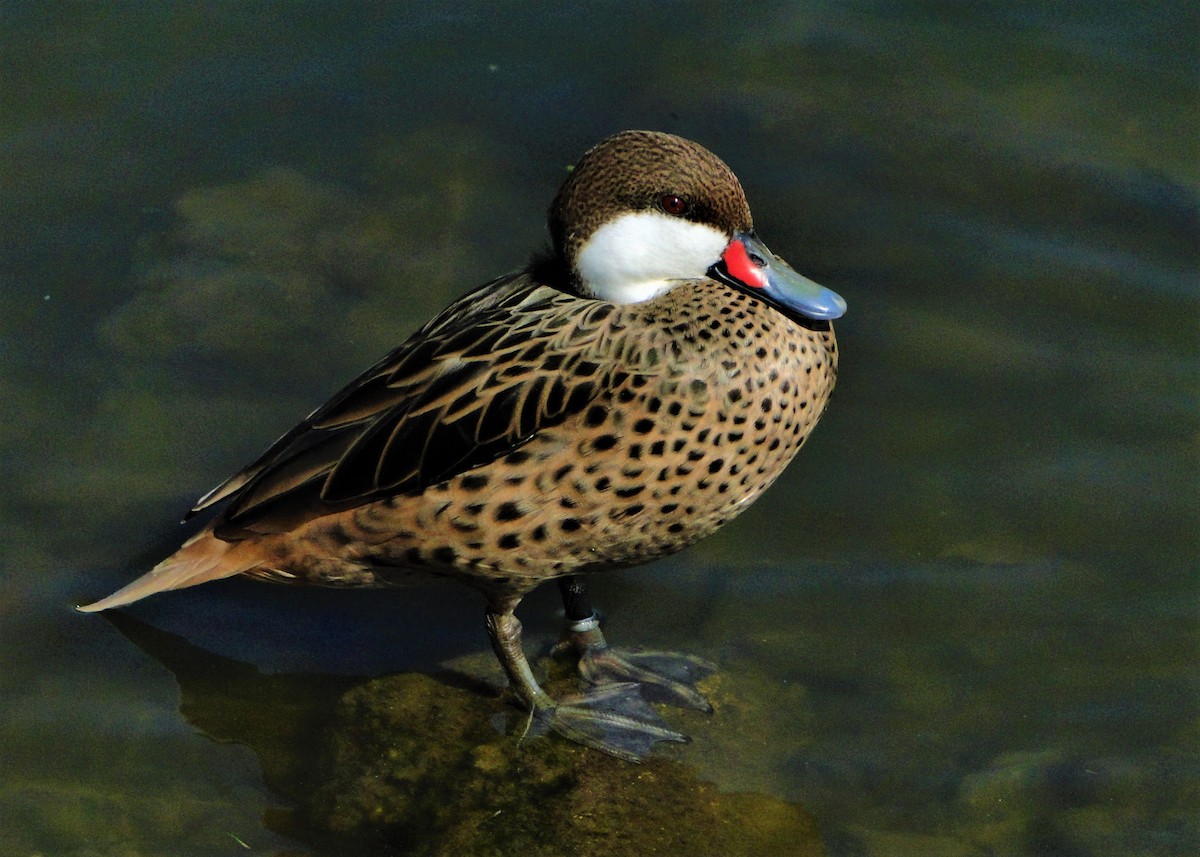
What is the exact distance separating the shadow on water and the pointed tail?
33cm

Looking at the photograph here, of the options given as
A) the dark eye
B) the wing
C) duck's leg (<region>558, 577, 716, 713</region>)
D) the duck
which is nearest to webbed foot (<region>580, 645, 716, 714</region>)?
duck's leg (<region>558, 577, 716, 713</region>)

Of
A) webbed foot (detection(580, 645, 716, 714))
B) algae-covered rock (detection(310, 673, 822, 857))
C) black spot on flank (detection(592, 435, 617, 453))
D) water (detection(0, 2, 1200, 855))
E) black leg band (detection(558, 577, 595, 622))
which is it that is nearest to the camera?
black spot on flank (detection(592, 435, 617, 453))

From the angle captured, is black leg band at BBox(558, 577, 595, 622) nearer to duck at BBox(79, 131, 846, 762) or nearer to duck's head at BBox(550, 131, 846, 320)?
duck at BBox(79, 131, 846, 762)

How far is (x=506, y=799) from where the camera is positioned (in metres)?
4.03

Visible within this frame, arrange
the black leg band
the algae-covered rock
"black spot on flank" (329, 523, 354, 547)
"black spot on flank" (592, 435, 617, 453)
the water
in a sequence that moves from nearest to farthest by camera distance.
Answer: "black spot on flank" (592, 435, 617, 453) → the algae-covered rock → "black spot on flank" (329, 523, 354, 547) → the water → the black leg band

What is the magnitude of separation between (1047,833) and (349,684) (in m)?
2.00

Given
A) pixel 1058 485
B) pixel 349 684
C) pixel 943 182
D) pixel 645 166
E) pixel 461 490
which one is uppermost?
pixel 645 166

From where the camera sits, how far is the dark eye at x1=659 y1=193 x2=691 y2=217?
3.95 m

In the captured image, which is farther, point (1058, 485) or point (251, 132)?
point (251, 132)

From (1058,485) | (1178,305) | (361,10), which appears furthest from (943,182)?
(361,10)

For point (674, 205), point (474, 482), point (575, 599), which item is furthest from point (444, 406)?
point (575, 599)

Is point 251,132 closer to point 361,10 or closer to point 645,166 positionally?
point 361,10

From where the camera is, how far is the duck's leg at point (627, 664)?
4477 mm

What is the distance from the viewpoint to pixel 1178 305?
18.2ft
